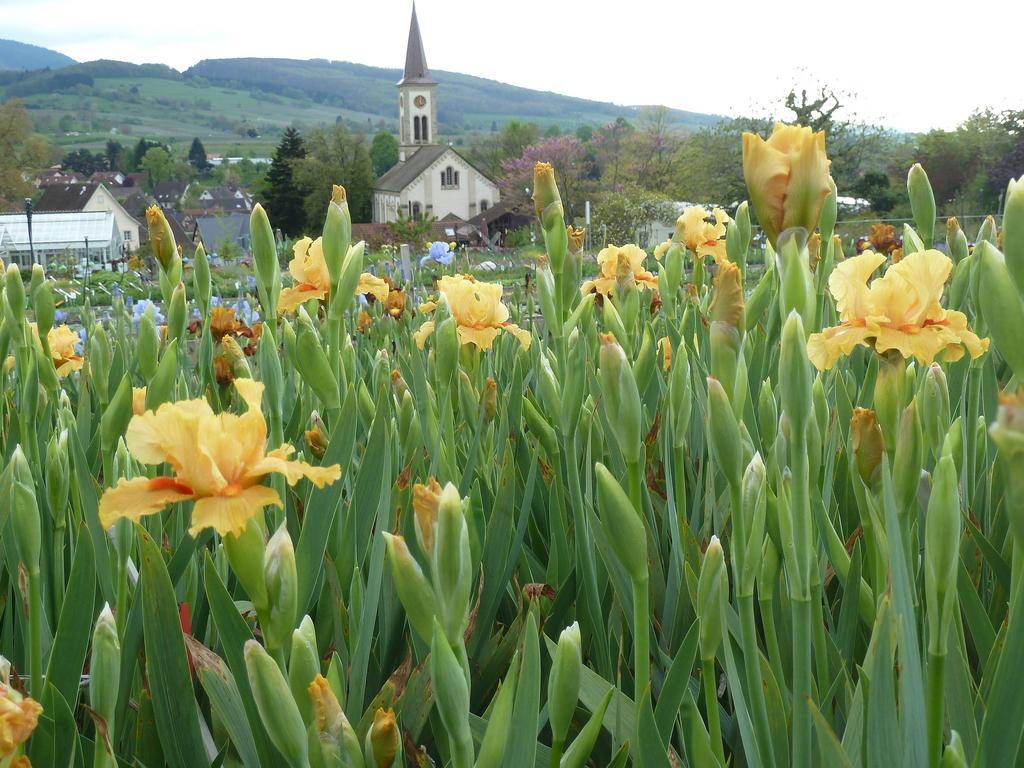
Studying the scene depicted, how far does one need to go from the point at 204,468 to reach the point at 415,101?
69.7 m

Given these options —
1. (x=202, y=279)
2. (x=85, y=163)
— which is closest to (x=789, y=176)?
(x=202, y=279)

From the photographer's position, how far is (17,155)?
40.7 metres

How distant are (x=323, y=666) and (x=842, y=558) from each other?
496mm

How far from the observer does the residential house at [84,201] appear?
52.2 metres

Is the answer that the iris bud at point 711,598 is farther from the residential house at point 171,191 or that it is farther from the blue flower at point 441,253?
the residential house at point 171,191

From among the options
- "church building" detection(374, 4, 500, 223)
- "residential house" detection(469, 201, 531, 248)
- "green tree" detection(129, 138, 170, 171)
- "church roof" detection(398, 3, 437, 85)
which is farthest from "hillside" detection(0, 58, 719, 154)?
"residential house" detection(469, 201, 531, 248)

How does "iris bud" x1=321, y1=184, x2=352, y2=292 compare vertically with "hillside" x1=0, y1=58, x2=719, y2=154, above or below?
below

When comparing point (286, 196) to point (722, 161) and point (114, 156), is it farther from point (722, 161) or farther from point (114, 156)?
point (114, 156)

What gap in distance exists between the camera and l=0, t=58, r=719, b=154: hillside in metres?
126

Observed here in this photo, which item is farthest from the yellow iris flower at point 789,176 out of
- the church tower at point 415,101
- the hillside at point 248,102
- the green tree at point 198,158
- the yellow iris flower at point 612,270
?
the hillside at point 248,102

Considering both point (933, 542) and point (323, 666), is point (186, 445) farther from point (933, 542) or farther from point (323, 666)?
point (933, 542)

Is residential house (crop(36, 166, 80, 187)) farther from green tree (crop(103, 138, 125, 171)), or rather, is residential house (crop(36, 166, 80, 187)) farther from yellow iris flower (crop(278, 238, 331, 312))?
yellow iris flower (crop(278, 238, 331, 312))

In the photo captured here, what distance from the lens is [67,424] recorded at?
3.72ft

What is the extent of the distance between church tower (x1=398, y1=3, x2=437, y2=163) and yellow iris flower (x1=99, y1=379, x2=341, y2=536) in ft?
219
